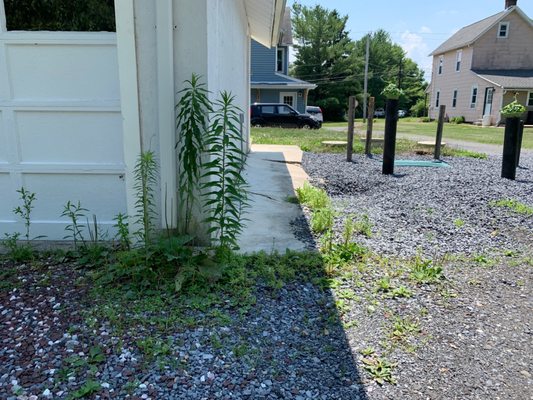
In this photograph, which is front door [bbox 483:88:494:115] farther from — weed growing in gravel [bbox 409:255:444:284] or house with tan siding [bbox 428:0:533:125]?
weed growing in gravel [bbox 409:255:444:284]

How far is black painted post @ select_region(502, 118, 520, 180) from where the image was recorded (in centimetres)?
745

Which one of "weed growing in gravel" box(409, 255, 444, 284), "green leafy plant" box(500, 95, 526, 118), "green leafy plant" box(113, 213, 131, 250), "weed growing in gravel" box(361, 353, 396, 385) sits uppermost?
"green leafy plant" box(500, 95, 526, 118)

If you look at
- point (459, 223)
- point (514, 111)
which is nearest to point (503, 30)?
point (514, 111)

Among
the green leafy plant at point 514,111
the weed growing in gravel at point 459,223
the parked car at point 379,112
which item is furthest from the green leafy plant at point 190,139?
the parked car at point 379,112

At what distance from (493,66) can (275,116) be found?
17.5 m

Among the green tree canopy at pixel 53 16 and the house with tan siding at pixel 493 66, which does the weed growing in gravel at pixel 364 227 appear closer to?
the green tree canopy at pixel 53 16

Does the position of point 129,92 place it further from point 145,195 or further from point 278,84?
point 278,84

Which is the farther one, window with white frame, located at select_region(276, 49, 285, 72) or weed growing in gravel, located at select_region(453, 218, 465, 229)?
window with white frame, located at select_region(276, 49, 285, 72)

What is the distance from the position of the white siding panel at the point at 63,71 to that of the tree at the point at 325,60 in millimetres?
40730

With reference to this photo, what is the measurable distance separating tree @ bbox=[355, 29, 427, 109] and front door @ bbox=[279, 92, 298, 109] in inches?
1042

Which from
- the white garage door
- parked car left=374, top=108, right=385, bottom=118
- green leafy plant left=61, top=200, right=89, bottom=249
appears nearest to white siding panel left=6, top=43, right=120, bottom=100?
the white garage door

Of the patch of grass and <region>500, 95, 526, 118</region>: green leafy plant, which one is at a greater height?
<region>500, 95, 526, 118</region>: green leafy plant

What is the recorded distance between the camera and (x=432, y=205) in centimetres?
553

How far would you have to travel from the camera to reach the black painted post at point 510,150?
7.45 meters
